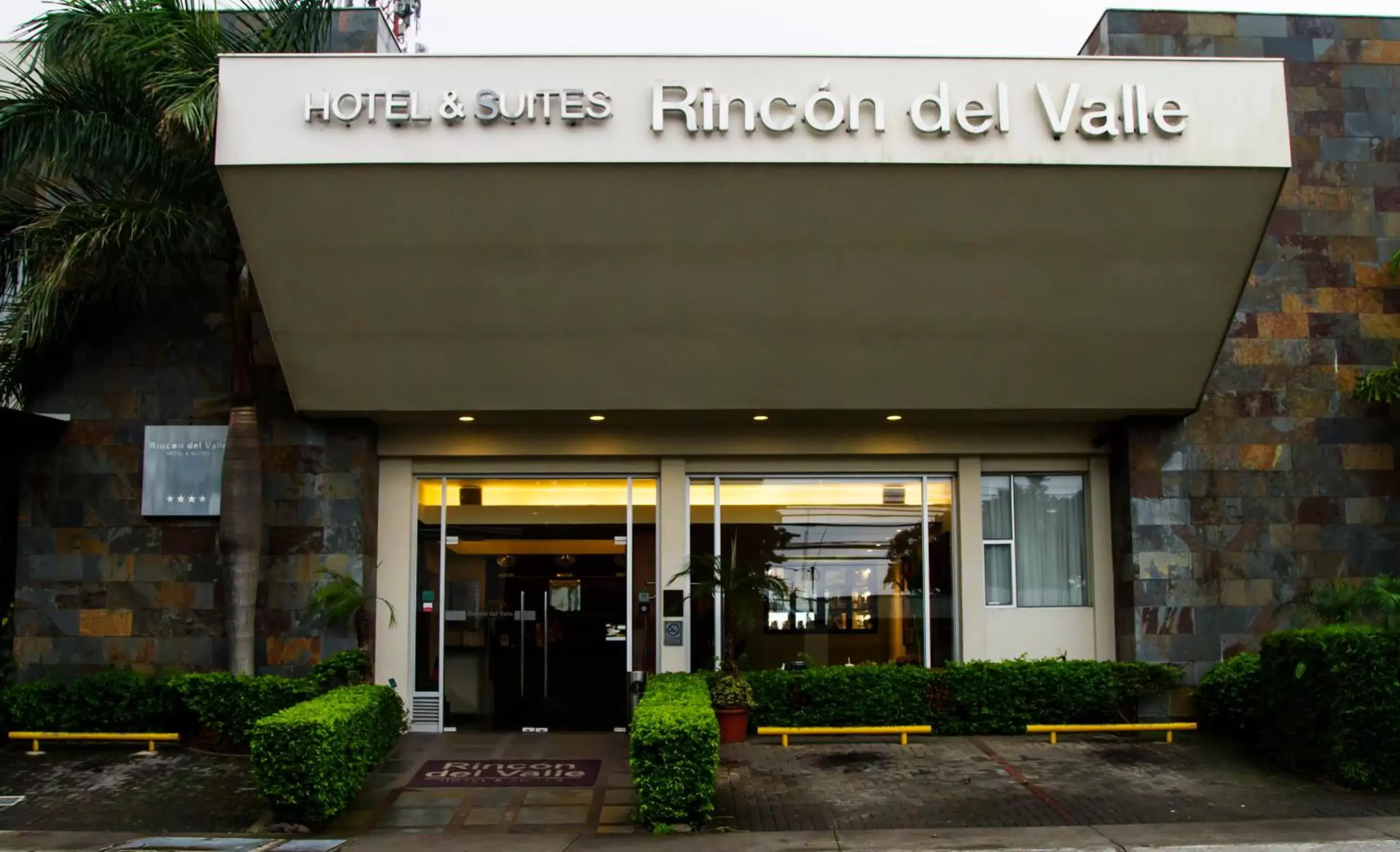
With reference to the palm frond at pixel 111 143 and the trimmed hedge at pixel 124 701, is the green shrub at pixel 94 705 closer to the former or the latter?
the trimmed hedge at pixel 124 701

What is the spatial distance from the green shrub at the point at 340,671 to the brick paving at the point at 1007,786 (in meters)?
3.94

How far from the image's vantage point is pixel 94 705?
41.6ft

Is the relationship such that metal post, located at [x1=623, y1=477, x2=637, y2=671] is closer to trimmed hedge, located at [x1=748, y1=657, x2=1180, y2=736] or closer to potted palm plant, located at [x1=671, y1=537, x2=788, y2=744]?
potted palm plant, located at [x1=671, y1=537, x2=788, y2=744]

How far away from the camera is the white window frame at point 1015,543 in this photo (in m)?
14.2

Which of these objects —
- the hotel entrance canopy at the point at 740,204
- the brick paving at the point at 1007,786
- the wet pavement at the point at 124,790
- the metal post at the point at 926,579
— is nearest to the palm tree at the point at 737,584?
the brick paving at the point at 1007,786

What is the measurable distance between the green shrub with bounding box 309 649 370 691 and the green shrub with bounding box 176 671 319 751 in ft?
0.51

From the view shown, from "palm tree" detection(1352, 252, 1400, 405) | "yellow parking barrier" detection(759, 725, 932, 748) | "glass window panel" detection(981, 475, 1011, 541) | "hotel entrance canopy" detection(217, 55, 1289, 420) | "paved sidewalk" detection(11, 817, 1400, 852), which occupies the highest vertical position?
"hotel entrance canopy" detection(217, 55, 1289, 420)

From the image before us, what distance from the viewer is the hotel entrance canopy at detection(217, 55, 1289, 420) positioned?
1115 centimetres

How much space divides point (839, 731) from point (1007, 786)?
2489 millimetres

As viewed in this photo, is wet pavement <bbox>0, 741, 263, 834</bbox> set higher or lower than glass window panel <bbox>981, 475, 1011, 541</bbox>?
lower

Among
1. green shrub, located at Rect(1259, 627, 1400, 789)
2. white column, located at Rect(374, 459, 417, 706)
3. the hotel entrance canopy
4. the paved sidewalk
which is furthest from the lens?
white column, located at Rect(374, 459, 417, 706)

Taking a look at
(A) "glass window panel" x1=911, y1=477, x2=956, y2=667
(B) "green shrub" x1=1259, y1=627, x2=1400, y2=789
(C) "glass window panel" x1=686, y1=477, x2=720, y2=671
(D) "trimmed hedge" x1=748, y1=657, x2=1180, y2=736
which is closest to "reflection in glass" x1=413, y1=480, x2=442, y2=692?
(C) "glass window panel" x1=686, y1=477, x2=720, y2=671

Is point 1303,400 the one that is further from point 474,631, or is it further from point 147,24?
point 147,24

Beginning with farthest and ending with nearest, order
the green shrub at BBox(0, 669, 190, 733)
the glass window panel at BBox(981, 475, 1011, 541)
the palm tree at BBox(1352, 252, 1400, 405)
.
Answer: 1. the glass window panel at BBox(981, 475, 1011, 541)
2. the palm tree at BBox(1352, 252, 1400, 405)
3. the green shrub at BBox(0, 669, 190, 733)
